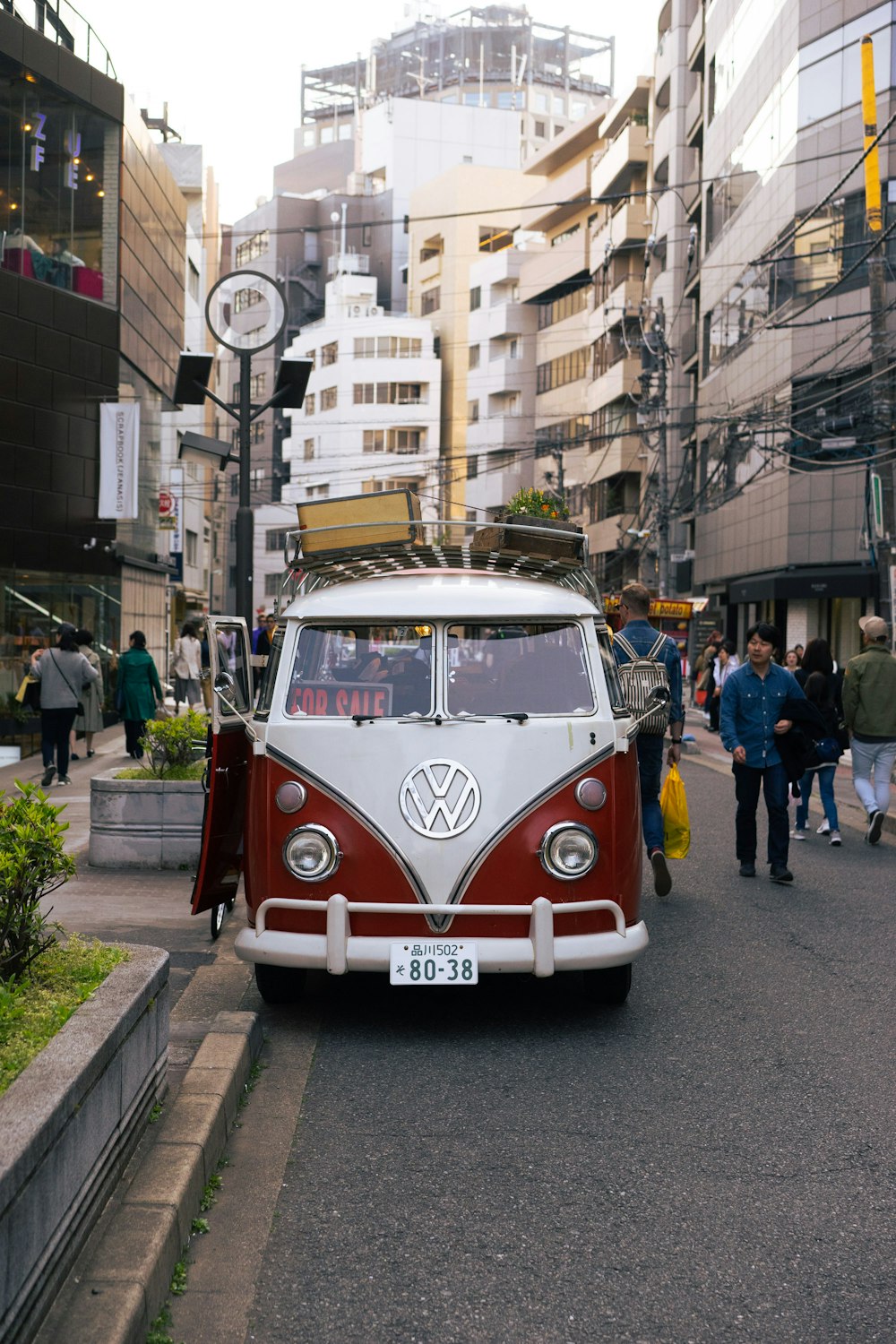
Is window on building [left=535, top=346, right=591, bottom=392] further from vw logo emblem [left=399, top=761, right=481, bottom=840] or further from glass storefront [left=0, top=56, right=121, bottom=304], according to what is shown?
vw logo emblem [left=399, top=761, right=481, bottom=840]

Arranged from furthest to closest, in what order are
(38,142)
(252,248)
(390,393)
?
1. (252,248)
2. (390,393)
3. (38,142)

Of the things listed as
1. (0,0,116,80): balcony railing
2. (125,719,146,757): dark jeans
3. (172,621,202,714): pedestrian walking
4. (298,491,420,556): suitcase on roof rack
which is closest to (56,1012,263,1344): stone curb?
(298,491,420,556): suitcase on roof rack

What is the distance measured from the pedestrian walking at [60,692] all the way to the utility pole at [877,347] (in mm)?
10472

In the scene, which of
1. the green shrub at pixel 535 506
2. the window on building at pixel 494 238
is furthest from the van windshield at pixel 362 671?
the window on building at pixel 494 238

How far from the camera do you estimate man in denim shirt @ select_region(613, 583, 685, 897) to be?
9.80 metres

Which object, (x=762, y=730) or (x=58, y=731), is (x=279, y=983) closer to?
(x=762, y=730)

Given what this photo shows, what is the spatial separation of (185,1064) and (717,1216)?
6.80ft

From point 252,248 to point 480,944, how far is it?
99261 millimetres

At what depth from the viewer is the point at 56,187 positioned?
2498cm

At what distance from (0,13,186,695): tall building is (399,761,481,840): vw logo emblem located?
53.2ft

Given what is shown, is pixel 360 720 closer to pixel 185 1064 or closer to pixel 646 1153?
pixel 185 1064

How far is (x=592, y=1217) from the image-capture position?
428 cm

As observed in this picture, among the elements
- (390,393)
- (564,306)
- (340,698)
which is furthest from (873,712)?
(390,393)

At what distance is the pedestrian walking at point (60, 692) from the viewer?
1582 cm
